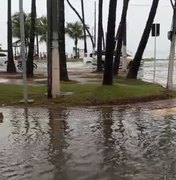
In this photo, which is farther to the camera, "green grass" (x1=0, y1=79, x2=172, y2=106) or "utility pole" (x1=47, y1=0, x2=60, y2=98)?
"green grass" (x1=0, y1=79, x2=172, y2=106)

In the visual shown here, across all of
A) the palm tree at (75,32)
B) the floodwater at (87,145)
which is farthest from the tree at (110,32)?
the palm tree at (75,32)

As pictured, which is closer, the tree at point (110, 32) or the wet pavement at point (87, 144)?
the wet pavement at point (87, 144)

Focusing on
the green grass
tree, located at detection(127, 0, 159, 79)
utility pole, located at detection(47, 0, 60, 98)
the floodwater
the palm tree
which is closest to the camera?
the floodwater

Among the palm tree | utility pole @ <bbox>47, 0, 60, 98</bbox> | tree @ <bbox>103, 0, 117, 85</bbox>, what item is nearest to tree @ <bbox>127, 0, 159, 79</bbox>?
tree @ <bbox>103, 0, 117, 85</bbox>

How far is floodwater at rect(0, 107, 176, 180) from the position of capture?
25.0 ft

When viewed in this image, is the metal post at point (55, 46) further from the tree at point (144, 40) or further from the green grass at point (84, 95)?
the tree at point (144, 40)

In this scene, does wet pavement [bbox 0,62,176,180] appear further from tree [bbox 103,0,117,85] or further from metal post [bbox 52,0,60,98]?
tree [bbox 103,0,117,85]

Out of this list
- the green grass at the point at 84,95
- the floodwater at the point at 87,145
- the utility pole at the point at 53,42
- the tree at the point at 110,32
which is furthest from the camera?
the tree at the point at 110,32

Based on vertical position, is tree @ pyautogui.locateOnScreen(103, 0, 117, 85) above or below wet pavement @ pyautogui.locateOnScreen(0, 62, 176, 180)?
above

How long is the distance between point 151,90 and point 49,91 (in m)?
4.75

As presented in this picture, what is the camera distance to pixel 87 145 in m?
9.72

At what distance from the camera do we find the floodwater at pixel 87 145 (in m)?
7.61

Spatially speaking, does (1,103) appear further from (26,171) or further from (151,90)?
(26,171)

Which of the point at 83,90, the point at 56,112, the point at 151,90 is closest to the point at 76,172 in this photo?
the point at 56,112
